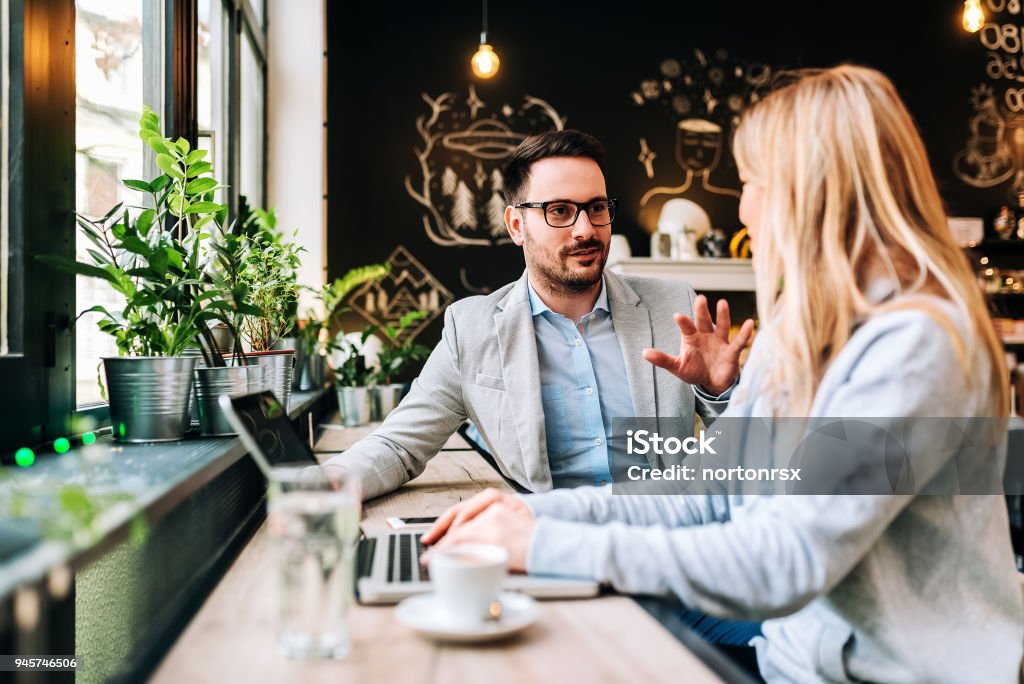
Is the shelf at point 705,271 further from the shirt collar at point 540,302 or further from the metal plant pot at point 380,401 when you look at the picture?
the shirt collar at point 540,302

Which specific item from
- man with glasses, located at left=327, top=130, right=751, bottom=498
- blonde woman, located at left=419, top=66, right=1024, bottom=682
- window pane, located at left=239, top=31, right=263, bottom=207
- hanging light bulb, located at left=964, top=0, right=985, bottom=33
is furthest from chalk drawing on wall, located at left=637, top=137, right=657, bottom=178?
blonde woman, located at left=419, top=66, right=1024, bottom=682

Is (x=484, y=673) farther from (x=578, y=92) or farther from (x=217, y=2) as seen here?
(x=578, y=92)

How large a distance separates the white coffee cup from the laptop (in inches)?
4.6

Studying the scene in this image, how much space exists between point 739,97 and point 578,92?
104cm

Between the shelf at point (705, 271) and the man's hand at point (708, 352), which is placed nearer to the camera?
the man's hand at point (708, 352)

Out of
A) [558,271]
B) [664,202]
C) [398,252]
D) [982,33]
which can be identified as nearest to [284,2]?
[398,252]

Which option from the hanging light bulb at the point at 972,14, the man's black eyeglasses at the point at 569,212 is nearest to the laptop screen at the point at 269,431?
the man's black eyeglasses at the point at 569,212

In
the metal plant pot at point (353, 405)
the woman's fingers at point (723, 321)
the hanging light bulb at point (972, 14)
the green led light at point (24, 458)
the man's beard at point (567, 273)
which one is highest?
the hanging light bulb at point (972, 14)

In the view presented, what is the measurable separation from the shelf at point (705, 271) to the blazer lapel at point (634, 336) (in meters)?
2.53

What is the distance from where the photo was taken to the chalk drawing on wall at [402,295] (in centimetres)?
465

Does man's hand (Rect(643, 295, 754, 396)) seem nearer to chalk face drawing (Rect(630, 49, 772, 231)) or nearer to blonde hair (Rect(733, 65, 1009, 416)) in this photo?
blonde hair (Rect(733, 65, 1009, 416))

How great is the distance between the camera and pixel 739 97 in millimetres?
5027

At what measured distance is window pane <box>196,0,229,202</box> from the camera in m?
2.79

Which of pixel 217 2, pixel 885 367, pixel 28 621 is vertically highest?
pixel 217 2
